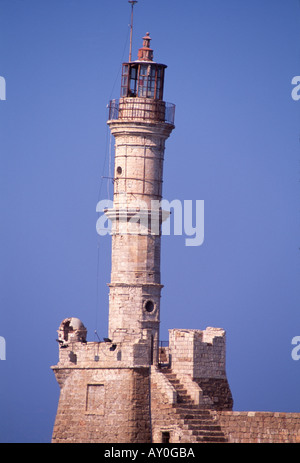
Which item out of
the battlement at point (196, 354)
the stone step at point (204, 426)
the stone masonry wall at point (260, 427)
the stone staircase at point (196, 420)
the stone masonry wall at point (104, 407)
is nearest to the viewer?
the stone masonry wall at point (260, 427)

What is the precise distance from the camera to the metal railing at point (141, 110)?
144m

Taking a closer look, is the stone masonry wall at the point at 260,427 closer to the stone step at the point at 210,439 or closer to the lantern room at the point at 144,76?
the stone step at the point at 210,439

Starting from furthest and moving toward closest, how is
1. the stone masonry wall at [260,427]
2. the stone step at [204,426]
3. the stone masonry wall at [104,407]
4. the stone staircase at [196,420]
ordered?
1. the stone masonry wall at [104,407]
2. the stone step at [204,426]
3. the stone staircase at [196,420]
4. the stone masonry wall at [260,427]

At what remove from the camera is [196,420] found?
461ft

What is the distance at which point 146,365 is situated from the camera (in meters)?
142

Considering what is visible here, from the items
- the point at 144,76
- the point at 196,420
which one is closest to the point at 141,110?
the point at 144,76

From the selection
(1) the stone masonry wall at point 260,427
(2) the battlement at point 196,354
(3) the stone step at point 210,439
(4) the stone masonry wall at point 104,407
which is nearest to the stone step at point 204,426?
(1) the stone masonry wall at point 260,427

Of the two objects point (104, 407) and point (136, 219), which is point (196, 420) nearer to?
point (104, 407)

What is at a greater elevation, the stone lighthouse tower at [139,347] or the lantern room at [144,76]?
the lantern room at [144,76]

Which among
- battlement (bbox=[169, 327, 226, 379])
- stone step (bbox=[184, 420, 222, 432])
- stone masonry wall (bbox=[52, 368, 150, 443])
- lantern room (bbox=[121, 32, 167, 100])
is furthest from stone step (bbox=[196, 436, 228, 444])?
lantern room (bbox=[121, 32, 167, 100])

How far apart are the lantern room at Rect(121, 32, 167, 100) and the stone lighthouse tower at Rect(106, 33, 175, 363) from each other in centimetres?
64

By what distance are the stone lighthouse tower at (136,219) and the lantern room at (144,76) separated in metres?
0.64

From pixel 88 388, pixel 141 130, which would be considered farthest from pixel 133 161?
pixel 88 388
